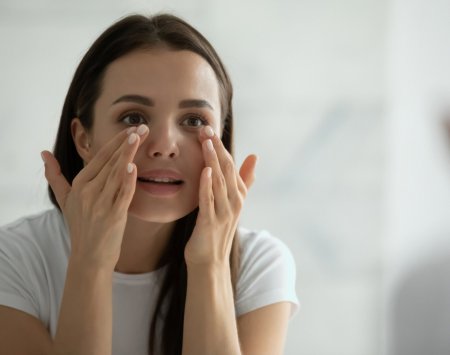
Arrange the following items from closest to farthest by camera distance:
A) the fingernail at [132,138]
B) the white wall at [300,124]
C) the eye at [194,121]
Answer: the fingernail at [132,138] < the eye at [194,121] < the white wall at [300,124]

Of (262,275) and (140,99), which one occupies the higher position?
(140,99)

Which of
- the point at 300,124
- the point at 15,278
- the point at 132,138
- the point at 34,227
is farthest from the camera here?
the point at 300,124

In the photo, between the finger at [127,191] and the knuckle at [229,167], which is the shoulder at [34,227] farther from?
the knuckle at [229,167]

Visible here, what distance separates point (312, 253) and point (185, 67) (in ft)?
3.19

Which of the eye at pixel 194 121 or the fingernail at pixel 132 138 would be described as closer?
the fingernail at pixel 132 138

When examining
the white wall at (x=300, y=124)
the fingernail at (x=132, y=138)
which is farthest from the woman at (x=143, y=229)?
the white wall at (x=300, y=124)

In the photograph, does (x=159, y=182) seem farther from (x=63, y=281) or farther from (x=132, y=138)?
(x=63, y=281)

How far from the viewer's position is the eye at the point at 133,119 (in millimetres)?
1109

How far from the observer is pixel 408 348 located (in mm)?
2004

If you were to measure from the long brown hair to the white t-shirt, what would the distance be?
0.09ft

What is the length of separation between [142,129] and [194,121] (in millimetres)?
135

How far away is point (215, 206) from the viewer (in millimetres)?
1115

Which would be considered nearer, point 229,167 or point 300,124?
point 229,167

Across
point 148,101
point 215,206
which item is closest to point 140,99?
point 148,101
